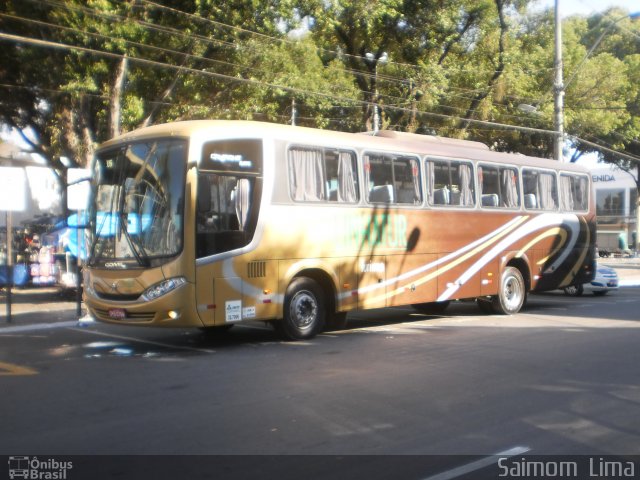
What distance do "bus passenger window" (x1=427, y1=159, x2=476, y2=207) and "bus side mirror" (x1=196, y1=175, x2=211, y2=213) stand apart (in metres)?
5.25

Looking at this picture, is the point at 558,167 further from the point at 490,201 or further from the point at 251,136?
the point at 251,136

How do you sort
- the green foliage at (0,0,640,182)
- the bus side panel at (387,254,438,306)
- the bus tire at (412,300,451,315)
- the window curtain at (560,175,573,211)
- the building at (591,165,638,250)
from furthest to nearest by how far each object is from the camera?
the building at (591,165,638,250) < the green foliage at (0,0,640,182) < the window curtain at (560,175,573,211) < the bus tire at (412,300,451,315) < the bus side panel at (387,254,438,306)

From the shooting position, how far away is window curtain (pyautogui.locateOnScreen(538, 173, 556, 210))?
56.9 feet

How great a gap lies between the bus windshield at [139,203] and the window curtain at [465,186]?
6721mm

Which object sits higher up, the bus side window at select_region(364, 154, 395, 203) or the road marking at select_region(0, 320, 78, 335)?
the bus side window at select_region(364, 154, 395, 203)

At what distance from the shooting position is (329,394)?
803 cm

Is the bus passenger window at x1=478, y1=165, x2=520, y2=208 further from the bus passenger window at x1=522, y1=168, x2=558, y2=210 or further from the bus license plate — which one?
the bus license plate

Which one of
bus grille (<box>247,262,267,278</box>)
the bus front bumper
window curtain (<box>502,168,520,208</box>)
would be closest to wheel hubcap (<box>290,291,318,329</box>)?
bus grille (<box>247,262,267,278</box>)

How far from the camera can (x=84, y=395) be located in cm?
809

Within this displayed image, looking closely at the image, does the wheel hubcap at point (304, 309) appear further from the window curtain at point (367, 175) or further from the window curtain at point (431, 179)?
the window curtain at point (431, 179)

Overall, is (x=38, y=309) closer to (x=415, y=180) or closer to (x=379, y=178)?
(x=379, y=178)

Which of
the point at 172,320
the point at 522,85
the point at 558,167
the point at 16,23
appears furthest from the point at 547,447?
the point at 522,85

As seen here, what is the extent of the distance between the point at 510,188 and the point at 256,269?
7.49 meters

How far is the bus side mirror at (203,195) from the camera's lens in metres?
10.7
